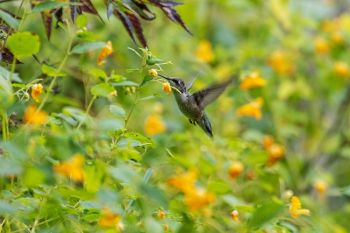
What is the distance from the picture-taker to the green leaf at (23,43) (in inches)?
41.6

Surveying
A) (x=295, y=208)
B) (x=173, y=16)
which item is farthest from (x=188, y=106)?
(x=295, y=208)

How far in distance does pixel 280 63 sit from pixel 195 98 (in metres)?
1.65

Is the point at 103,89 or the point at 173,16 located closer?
the point at 103,89

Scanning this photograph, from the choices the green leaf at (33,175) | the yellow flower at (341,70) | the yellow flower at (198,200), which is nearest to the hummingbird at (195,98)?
the yellow flower at (198,200)

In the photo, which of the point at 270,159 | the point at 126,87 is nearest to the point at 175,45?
the point at 270,159

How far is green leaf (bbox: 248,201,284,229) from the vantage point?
1087 millimetres

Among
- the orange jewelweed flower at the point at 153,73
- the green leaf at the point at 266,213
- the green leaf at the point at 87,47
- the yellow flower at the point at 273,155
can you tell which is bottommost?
the yellow flower at the point at 273,155

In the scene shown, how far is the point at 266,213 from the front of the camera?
1.09 meters

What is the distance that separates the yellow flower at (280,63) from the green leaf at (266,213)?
1.93 m

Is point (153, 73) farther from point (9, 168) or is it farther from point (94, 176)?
point (9, 168)

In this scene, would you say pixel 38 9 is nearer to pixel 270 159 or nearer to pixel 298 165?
pixel 270 159

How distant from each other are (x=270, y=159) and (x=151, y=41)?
901 millimetres

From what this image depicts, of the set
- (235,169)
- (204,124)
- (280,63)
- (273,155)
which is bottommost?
(280,63)

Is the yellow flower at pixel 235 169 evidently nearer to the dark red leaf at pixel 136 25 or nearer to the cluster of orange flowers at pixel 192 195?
the dark red leaf at pixel 136 25
